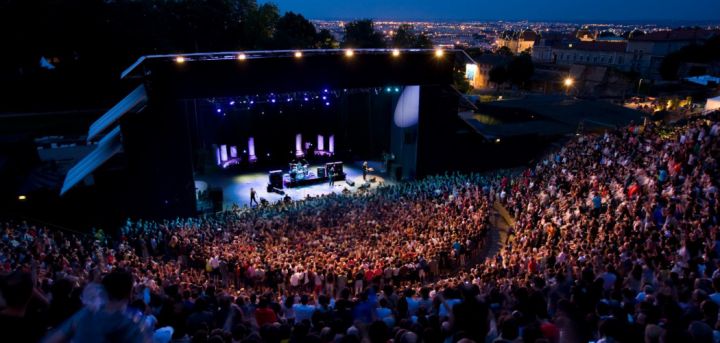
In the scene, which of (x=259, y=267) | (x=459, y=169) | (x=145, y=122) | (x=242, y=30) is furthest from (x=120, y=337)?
(x=242, y=30)

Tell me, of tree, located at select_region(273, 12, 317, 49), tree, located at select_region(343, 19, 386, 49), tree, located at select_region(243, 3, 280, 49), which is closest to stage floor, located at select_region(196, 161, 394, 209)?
tree, located at select_region(243, 3, 280, 49)

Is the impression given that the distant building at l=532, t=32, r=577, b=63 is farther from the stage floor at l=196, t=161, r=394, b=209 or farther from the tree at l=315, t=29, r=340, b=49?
the stage floor at l=196, t=161, r=394, b=209

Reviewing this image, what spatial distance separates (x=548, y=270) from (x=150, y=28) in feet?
112

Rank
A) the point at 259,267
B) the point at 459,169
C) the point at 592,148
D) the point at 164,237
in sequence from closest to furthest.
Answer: the point at 259,267
the point at 164,237
the point at 592,148
the point at 459,169

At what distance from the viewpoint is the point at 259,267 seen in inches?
396

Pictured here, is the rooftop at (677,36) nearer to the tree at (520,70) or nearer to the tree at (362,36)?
the tree at (520,70)

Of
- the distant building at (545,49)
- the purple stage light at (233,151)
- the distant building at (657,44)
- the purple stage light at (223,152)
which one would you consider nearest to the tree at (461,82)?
the purple stage light at (233,151)

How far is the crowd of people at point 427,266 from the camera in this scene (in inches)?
165

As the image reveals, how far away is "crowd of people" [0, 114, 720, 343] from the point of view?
4199 mm

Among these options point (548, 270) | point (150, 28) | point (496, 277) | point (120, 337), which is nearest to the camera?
point (120, 337)

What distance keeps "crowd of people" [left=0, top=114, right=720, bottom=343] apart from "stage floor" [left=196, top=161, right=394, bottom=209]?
3.60m

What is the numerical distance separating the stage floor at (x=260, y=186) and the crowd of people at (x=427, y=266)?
3.60 metres

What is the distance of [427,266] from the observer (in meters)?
10.5

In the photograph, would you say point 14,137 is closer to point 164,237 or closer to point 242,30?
point 164,237
